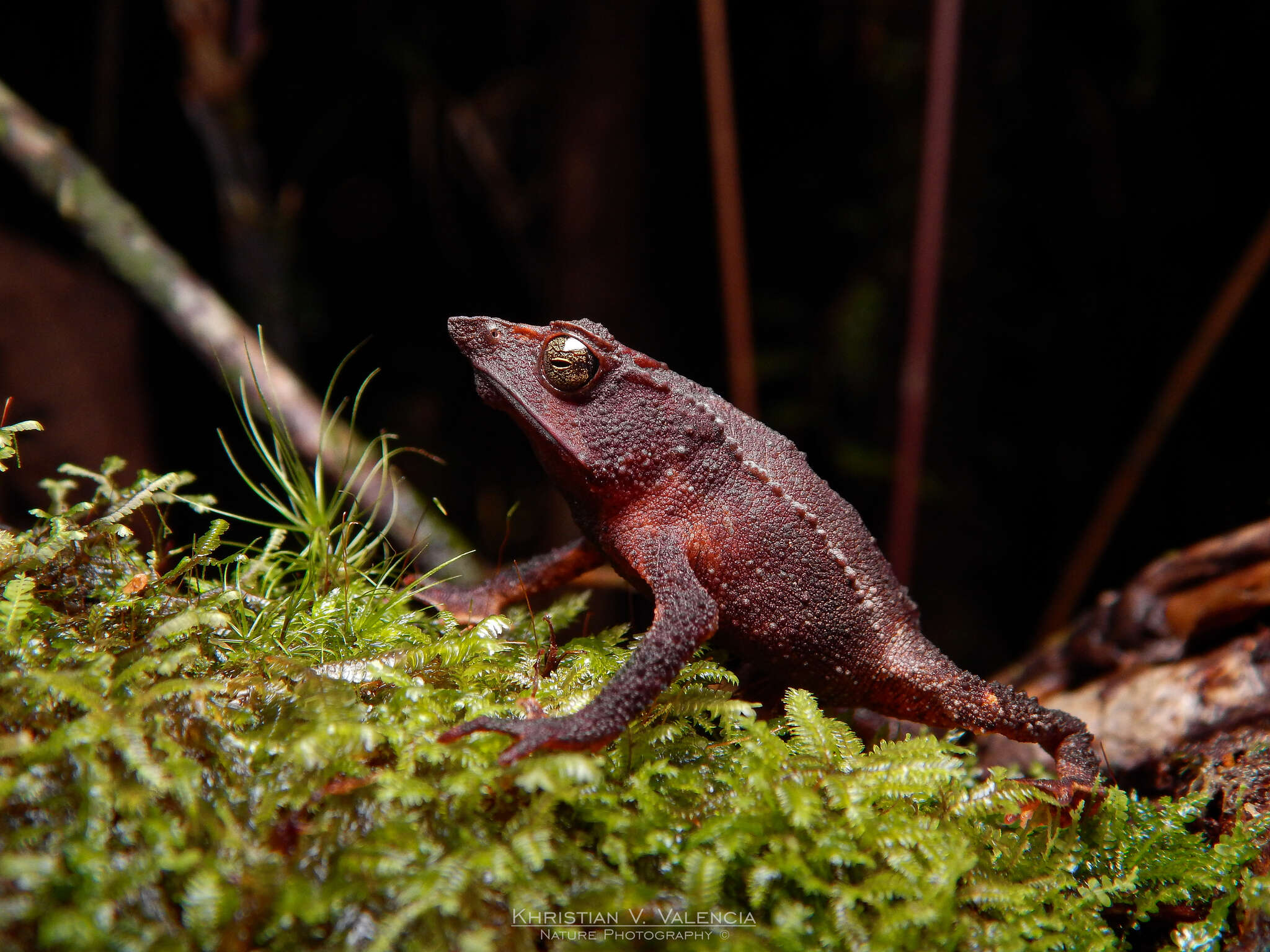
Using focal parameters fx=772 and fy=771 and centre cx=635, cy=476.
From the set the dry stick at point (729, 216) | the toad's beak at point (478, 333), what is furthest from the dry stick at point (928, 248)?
the toad's beak at point (478, 333)

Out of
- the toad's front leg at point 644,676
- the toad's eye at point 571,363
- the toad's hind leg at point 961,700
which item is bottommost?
the toad's hind leg at point 961,700

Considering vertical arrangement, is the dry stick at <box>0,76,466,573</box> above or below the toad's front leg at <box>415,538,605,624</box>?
above

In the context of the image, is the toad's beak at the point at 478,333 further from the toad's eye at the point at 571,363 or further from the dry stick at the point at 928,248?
the dry stick at the point at 928,248

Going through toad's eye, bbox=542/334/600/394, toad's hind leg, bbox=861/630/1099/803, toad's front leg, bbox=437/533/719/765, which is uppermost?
toad's eye, bbox=542/334/600/394

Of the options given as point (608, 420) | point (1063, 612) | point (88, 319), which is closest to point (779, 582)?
point (608, 420)

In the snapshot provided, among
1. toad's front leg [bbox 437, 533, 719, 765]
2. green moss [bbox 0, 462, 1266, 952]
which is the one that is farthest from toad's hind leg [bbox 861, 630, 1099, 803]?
toad's front leg [bbox 437, 533, 719, 765]

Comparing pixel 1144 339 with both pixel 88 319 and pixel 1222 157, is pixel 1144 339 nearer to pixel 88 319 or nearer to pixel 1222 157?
pixel 1222 157

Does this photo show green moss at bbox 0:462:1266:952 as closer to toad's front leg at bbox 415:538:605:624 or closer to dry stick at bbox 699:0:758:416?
toad's front leg at bbox 415:538:605:624
